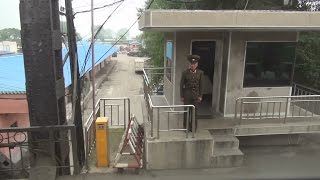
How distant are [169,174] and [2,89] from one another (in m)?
10.8

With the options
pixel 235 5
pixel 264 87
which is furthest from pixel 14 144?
pixel 235 5

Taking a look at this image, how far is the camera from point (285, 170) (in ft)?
22.1

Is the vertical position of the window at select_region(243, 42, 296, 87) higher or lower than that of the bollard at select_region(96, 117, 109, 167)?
higher

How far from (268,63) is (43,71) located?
19.1 feet

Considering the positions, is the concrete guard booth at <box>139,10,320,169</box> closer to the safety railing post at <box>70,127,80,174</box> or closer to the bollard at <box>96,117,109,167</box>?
the bollard at <box>96,117,109,167</box>

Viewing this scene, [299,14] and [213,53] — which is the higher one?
[299,14]

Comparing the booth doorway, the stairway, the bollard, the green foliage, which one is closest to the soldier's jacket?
the stairway

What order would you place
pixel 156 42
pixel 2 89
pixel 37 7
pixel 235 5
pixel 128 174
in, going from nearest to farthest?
pixel 37 7 → pixel 128 174 → pixel 2 89 → pixel 235 5 → pixel 156 42

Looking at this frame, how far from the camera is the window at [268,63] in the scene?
27.5 feet

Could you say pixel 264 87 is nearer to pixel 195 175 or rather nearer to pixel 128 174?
pixel 195 175

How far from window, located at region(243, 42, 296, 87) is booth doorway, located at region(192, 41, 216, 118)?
52.8 inches

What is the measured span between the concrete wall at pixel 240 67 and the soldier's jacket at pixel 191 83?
1.62 m

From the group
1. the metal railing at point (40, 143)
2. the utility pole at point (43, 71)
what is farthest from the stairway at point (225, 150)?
the utility pole at point (43, 71)

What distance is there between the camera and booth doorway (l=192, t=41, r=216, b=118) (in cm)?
893
